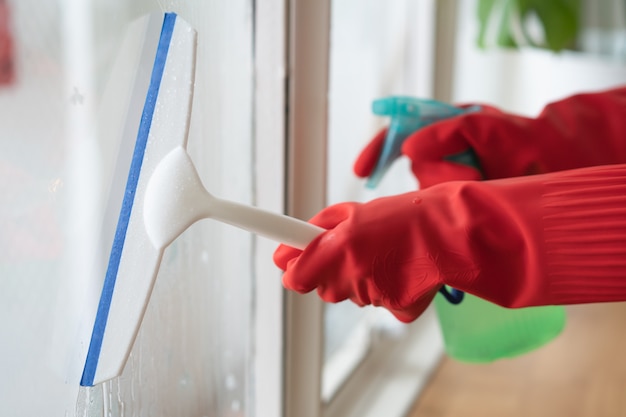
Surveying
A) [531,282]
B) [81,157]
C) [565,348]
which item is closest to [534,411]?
[565,348]

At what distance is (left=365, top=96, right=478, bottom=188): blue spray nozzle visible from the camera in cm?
66

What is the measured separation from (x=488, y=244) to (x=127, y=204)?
208mm

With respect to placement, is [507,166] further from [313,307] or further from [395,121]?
[313,307]

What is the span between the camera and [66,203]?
473mm

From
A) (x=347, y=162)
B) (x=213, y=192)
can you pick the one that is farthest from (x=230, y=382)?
(x=347, y=162)

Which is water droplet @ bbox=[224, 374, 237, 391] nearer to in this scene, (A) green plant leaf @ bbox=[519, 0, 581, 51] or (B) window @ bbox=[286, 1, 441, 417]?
(B) window @ bbox=[286, 1, 441, 417]

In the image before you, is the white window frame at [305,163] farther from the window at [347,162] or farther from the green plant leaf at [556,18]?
the green plant leaf at [556,18]

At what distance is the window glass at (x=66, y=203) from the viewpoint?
0.43 m

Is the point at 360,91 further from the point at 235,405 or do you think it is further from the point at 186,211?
the point at 186,211

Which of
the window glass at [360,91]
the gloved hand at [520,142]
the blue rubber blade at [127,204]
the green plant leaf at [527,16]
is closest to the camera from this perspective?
the blue rubber blade at [127,204]

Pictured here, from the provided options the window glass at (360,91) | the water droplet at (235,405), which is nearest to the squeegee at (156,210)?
the water droplet at (235,405)

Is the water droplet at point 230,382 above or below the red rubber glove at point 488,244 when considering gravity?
below

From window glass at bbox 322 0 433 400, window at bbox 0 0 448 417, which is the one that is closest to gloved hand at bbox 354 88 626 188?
window at bbox 0 0 448 417

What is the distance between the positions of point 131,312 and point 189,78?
0.14 meters
